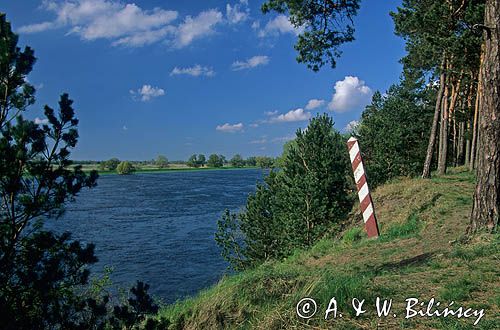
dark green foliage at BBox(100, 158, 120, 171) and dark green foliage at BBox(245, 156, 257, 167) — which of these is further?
dark green foliage at BBox(245, 156, 257, 167)

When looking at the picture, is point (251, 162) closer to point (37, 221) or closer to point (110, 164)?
point (110, 164)

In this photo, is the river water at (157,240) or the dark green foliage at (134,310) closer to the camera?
the dark green foliage at (134,310)

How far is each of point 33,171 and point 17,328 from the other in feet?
5.17

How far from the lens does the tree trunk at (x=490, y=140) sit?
18.6 feet

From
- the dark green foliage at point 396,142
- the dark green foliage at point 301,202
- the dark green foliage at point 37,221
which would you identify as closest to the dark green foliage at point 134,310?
the dark green foliage at point 37,221

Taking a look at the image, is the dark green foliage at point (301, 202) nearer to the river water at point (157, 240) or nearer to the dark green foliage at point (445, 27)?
the river water at point (157, 240)

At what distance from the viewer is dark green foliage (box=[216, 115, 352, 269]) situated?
15.9 metres

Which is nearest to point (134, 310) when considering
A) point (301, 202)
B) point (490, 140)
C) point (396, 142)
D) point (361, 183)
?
point (361, 183)

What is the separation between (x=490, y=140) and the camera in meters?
5.75

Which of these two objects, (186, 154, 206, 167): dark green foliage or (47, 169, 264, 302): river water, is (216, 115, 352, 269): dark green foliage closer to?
(47, 169, 264, 302): river water

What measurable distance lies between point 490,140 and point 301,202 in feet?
34.8

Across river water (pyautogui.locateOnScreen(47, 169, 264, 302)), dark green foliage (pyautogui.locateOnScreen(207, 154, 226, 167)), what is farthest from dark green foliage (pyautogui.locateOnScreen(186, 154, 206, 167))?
river water (pyautogui.locateOnScreen(47, 169, 264, 302))

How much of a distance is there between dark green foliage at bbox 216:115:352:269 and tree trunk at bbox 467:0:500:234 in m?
9.57

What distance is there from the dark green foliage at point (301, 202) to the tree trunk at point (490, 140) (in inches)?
377
